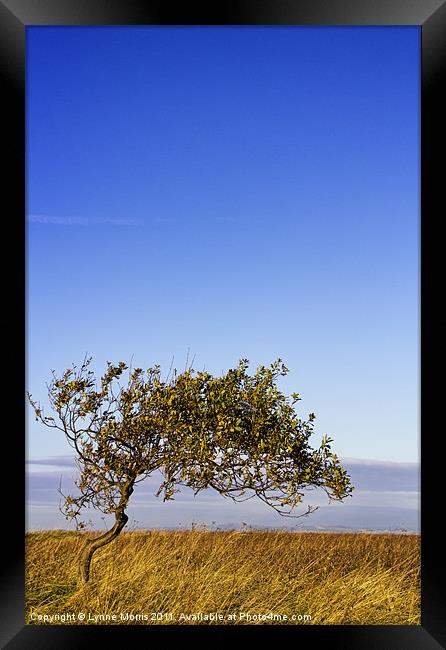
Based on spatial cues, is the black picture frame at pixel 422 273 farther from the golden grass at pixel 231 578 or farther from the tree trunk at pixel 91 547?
the tree trunk at pixel 91 547

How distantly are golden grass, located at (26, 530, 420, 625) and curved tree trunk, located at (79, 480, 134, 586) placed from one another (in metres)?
0.11

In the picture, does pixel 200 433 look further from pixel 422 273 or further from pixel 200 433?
pixel 422 273

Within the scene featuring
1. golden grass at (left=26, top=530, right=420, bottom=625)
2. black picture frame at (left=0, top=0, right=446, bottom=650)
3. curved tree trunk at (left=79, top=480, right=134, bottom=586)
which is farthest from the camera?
golden grass at (left=26, top=530, right=420, bottom=625)

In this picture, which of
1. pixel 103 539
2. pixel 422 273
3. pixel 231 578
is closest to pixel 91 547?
pixel 103 539

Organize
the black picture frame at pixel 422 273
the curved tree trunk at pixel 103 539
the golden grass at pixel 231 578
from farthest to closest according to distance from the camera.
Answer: the golden grass at pixel 231 578 < the curved tree trunk at pixel 103 539 < the black picture frame at pixel 422 273

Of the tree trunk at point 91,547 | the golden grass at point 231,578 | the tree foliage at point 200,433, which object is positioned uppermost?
the tree foliage at point 200,433

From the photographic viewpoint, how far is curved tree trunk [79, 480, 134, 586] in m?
4.18

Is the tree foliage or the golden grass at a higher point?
the tree foliage

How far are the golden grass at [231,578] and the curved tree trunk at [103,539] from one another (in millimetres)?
115

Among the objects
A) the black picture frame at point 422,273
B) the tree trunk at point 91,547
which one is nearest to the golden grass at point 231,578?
the tree trunk at point 91,547

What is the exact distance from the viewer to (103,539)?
439 cm

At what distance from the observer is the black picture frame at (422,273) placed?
2.97m

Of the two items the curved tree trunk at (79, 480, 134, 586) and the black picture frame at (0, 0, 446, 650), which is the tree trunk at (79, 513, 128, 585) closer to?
the curved tree trunk at (79, 480, 134, 586)

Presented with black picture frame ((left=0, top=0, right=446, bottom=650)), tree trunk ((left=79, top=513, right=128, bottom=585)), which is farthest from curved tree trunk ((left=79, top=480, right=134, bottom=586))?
black picture frame ((left=0, top=0, right=446, bottom=650))
